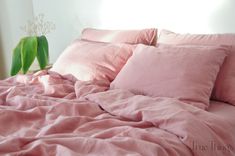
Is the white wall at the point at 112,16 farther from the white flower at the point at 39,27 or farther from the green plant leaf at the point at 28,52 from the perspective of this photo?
the green plant leaf at the point at 28,52

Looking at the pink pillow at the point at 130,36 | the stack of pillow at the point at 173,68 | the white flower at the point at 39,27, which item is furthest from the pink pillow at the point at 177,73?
the white flower at the point at 39,27

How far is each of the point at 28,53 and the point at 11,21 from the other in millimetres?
697

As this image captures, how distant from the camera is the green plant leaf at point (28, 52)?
2.54 metres

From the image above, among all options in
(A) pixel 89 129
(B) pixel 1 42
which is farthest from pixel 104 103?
(B) pixel 1 42

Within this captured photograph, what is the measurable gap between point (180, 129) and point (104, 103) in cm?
43

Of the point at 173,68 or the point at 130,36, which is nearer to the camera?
the point at 173,68

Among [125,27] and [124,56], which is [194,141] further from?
[125,27]

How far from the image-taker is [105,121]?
1.26 meters

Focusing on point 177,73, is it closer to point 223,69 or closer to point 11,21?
point 223,69

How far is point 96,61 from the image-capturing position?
76.1 inches

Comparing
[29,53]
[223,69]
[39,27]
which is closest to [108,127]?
[223,69]

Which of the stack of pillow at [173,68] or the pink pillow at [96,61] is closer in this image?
the stack of pillow at [173,68]

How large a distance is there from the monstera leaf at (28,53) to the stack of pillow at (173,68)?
70 centimetres

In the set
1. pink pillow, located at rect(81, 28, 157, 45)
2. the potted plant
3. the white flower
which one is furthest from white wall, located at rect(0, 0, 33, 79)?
pink pillow, located at rect(81, 28, 157, 45)
